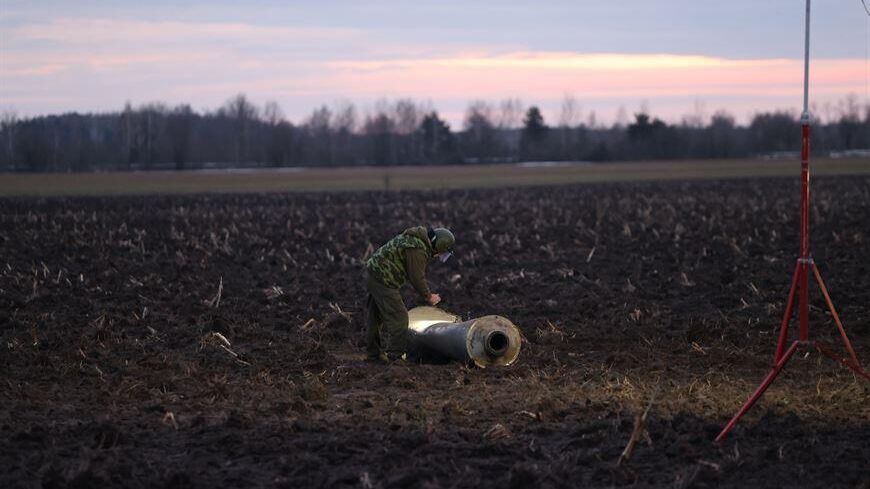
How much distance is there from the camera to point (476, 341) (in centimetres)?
1215

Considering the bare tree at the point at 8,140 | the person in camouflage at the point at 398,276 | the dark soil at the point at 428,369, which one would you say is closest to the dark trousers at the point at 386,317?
the person in camouflage at the point at 398,276

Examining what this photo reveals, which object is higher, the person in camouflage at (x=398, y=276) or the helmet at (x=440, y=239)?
the helmet at (x=440, y=239)

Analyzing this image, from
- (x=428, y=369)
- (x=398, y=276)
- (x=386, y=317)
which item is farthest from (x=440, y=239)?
(x=428, y=369)

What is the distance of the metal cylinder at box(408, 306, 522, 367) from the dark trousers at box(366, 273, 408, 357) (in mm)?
331

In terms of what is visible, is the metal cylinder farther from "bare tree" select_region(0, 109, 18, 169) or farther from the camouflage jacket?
"bare tree" select_region(0, 109, 18, 169)

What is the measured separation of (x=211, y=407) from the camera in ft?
34.2

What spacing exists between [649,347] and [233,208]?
2938 centimetres

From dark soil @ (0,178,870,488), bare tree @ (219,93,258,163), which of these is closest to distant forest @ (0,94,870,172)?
bare tree @ (219,93,258,163)

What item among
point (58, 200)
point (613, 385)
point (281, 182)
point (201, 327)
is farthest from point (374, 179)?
point (613, 385)

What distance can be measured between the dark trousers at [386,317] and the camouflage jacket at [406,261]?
0.11m

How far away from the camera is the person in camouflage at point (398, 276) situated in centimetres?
1239

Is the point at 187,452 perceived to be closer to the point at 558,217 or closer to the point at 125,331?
the point at 125,331

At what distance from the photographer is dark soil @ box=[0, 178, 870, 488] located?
827cm

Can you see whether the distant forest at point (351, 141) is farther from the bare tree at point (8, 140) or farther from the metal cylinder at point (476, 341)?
the metal cylinder at point (476, 341)
